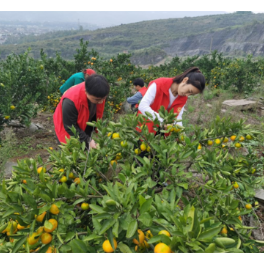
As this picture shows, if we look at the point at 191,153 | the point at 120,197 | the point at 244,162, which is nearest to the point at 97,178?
the point at 120,197

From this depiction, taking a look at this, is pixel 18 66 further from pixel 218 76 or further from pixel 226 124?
pixel 218 76

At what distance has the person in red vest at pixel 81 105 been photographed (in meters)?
1.70

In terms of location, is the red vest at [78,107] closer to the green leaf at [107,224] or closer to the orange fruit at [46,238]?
the orange fruit at [46,238]

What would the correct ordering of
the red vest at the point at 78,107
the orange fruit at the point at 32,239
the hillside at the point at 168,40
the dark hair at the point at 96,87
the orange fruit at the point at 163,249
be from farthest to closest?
the hillside at the point at 168,40 < the red vest at the point at 78,107 < the dark hair at the point at 96,87 < the orange fruit at the point at 32,239 < the orange fruit at the point at 163,249

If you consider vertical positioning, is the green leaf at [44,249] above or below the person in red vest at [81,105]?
below

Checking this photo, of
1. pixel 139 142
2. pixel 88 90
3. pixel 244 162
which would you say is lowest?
pixel 244 162

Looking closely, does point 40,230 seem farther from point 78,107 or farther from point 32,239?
point 78,107

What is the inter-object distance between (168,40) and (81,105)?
63.7 meters

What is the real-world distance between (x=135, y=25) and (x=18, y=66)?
7638cm

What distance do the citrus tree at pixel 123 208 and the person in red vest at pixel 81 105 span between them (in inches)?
15.5

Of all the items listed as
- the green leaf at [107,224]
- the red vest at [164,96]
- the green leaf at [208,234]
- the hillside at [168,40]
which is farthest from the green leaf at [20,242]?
the hillside at [168,40]

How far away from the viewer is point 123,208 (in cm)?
84

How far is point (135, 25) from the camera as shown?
7162cm

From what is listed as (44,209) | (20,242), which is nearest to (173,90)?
(44,209)
